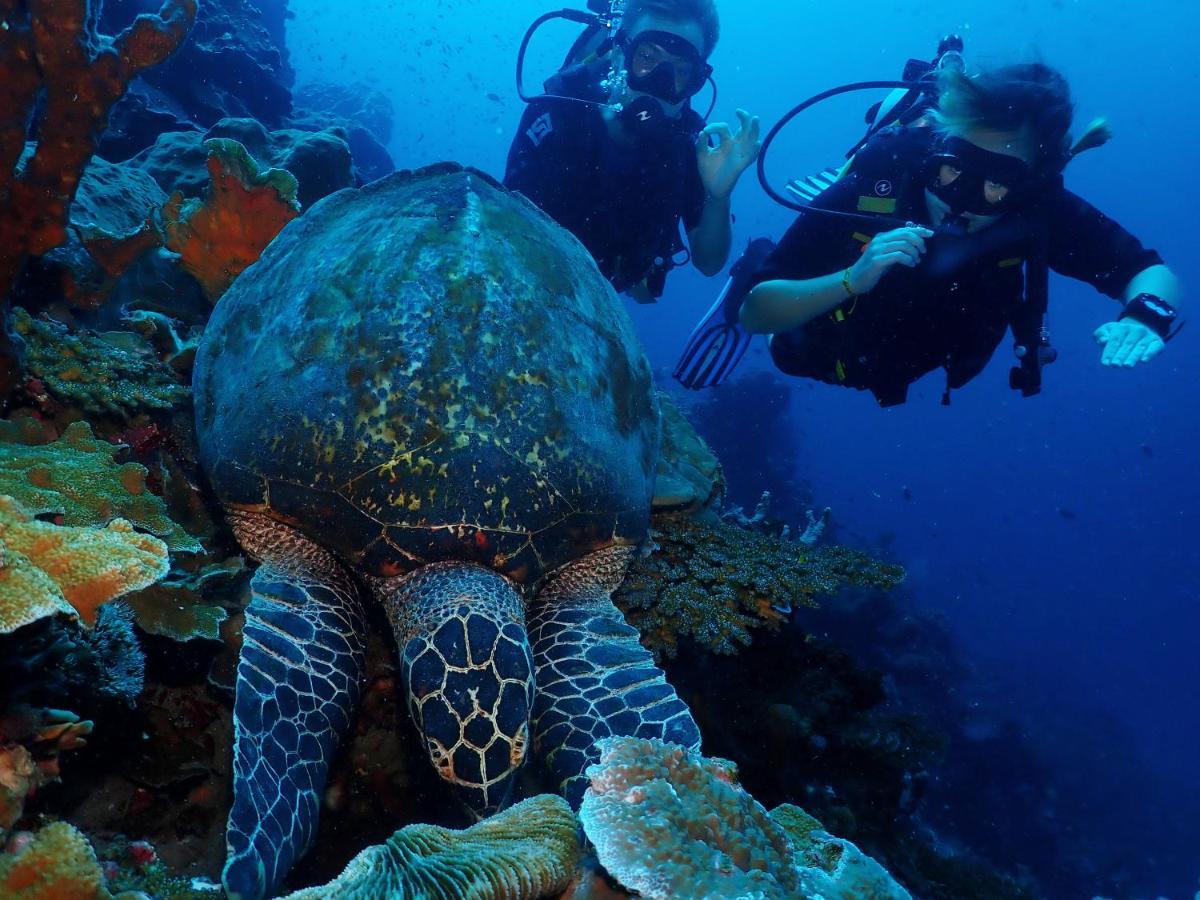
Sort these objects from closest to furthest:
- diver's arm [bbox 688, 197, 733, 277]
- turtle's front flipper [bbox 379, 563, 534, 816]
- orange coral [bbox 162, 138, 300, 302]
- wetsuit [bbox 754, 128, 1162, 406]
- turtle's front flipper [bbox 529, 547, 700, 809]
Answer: turtle's front flipper [bbox 379, 563, 534, 816] → turtle's front flipper [bbox 529, 547, 700, 809] → orange coral [bbox 162, 138, 300, 302] → wetsuit [bbox 754, 128, 1162, 406] → diver's arm [bbox 688, 197, 733, 277]

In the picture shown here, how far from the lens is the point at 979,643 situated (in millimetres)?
29391

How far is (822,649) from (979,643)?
2960cm

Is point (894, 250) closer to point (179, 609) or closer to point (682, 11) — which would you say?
point (682, 11)

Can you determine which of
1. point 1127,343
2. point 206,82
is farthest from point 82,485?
point 206,82

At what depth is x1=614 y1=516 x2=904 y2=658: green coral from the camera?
3953mm

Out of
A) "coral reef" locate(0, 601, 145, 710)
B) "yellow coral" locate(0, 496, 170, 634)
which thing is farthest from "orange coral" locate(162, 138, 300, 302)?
"yellow coral" locate(0, 496, 170, 634)

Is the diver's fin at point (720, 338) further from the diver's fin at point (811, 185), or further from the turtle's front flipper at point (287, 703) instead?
the turtle's front flipper at point (287, 703)

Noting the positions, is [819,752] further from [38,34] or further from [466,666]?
[38,34]

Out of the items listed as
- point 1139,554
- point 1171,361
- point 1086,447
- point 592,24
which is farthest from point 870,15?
point 592,24

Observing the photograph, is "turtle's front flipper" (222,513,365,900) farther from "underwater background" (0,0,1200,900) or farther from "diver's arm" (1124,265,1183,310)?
"diver's arm" (1124,265,1183,310)

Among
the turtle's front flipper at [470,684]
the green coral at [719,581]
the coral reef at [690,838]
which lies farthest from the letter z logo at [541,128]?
the coral reef at [690,838]

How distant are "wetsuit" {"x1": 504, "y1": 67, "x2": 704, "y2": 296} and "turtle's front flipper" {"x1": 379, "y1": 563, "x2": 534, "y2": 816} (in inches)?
205

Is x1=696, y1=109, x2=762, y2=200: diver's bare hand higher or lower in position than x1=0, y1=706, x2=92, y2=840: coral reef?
higher

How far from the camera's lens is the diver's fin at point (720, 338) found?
8.04m
